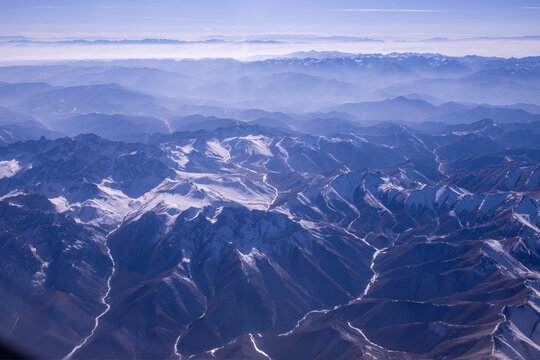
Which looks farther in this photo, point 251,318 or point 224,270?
point 224,270

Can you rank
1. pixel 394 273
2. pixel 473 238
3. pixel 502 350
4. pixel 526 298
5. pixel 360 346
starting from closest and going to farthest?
pixel 502 350 → pixel 360 346 → pixel 526 298 → pixel 394 273 → pixel 473 238

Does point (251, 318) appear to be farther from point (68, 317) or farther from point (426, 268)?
point (426, 268)

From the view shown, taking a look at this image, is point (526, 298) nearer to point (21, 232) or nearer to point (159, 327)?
point (159, 327)

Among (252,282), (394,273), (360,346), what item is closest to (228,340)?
(252,282)

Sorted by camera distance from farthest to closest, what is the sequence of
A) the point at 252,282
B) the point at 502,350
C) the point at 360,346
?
the point at 252,282, the point at 360,346, the point at 502,350

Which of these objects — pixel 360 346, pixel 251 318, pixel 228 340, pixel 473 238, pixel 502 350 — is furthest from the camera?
pixel 473 238

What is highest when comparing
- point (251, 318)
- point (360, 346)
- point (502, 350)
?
point (502, 350)

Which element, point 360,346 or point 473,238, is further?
point 473,238

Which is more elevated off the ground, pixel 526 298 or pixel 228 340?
pixel 526 298

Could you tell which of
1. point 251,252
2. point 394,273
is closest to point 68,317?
point 251,252
